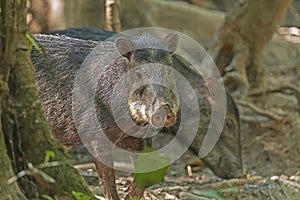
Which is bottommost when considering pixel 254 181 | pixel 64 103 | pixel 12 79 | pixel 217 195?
pixel 254 181

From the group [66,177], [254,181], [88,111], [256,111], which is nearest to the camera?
[66,177]

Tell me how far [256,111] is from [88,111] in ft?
10.4

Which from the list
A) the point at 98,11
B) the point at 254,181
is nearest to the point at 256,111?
the point at 254,181

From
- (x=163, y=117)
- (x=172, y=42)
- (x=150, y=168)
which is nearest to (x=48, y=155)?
(x=150, y=168)

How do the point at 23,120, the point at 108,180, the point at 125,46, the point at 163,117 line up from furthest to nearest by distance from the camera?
the point at 108,180
the point at 125,46
the point at 163,117
the point at 23,120

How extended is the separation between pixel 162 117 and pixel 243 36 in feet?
13.6

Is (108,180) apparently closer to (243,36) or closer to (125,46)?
(125,46)

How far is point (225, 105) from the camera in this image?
7.15 metres

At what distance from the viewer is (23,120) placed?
3389 mm

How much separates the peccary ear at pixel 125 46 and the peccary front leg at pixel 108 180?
0.81 meters

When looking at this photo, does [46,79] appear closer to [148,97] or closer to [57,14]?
[148,97]

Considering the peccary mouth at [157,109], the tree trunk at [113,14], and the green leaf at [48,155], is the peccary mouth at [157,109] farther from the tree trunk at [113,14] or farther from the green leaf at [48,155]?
the tree trunk at [113,14]

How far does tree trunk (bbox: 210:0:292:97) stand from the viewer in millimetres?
8438

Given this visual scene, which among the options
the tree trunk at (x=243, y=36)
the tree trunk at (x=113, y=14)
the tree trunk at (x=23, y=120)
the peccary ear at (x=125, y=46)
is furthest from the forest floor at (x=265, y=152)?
the tree trunk at (x=23, y=120)
